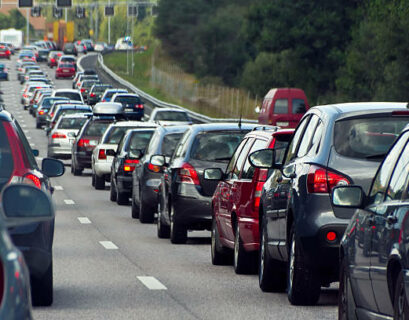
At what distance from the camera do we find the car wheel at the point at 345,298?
26.5 ft

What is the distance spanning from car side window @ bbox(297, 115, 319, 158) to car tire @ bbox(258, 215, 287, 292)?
3.45 ft

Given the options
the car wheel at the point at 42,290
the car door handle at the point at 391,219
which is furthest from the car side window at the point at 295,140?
the car door handle at the point at 391,219

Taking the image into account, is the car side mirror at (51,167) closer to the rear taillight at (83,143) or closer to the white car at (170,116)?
the rear taillight at (83,143)

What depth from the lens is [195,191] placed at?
1678cm

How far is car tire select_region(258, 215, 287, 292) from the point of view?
11.7 metres

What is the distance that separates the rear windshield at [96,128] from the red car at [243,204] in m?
21.7

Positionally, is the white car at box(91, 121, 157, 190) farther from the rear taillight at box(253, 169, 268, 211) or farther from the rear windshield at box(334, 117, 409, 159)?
the rear windshield at box(334, 117, 409, 159)

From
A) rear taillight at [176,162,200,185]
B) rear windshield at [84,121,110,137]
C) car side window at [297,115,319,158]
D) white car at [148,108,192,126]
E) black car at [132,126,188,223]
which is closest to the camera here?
car side window at [297,115,319,158]

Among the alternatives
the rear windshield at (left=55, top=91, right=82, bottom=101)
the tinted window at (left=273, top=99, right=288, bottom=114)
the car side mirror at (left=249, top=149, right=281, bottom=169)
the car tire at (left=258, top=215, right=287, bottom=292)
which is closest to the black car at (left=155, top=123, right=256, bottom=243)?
the car side mirror at (left=249, top=149, right=281, bottom=169)

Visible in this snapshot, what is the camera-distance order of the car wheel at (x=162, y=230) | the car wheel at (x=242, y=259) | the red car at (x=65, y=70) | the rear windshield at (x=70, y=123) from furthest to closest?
the red car at (x=65, y=70), the rear windshield at (x=70, y=123), the car wheel at (x=162, y=230), the car wheel at (x=242, y=259)

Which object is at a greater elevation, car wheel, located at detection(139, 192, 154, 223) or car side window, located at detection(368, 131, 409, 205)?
car side window, located at detection(368, 131, 409, 205)

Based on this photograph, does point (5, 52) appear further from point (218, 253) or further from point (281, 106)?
point (218, 253)

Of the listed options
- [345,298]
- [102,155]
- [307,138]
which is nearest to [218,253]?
[307,138]

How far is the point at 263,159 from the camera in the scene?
1190 cm
